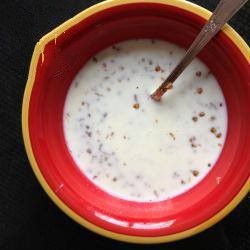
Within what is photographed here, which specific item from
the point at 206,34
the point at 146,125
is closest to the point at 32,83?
the point at 146,125

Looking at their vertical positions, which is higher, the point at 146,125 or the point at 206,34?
the point at 206,34

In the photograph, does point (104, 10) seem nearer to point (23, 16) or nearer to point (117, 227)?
point (23, 16)

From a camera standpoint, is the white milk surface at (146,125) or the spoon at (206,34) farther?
the white milk surface at (146,125)

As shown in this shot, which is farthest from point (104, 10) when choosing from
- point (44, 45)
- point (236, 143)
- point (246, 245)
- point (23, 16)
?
point (246, 245)

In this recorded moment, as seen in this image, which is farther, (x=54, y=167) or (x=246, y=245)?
(x=246, y=245)

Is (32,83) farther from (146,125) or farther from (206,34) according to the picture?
(206,34)
